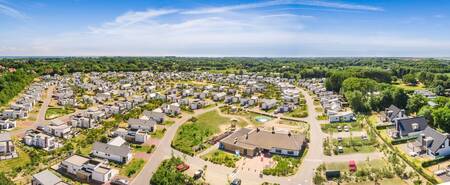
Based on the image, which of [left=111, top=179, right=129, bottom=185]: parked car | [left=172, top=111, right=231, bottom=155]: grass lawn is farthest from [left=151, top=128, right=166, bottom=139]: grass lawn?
[left=111, top=179, right=129, bottom=185]: parked car

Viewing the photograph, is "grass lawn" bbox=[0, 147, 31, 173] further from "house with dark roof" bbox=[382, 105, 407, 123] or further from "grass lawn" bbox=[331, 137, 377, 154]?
"house with dark roof" bbox=[382, 105, 407, 123]

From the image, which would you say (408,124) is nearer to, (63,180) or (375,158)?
(375,158)

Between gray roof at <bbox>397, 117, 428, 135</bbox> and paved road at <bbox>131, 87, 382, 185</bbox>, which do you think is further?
gray roof at <bbox>397, 117, 428, 135</bbox>

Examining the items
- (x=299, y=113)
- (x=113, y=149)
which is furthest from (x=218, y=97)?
(x=113, y=149)

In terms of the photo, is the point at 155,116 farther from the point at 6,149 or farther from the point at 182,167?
the point at 182,167

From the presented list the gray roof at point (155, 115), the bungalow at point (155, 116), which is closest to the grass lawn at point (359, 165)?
the bungalow at point (155, 116)

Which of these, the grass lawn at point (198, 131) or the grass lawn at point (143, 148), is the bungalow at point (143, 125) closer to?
the grass lawn at point (198, 131)

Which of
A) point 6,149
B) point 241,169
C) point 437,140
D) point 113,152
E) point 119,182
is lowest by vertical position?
point 241,169

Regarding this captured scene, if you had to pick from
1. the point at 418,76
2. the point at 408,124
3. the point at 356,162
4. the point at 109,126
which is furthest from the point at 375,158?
the point at 418,76
